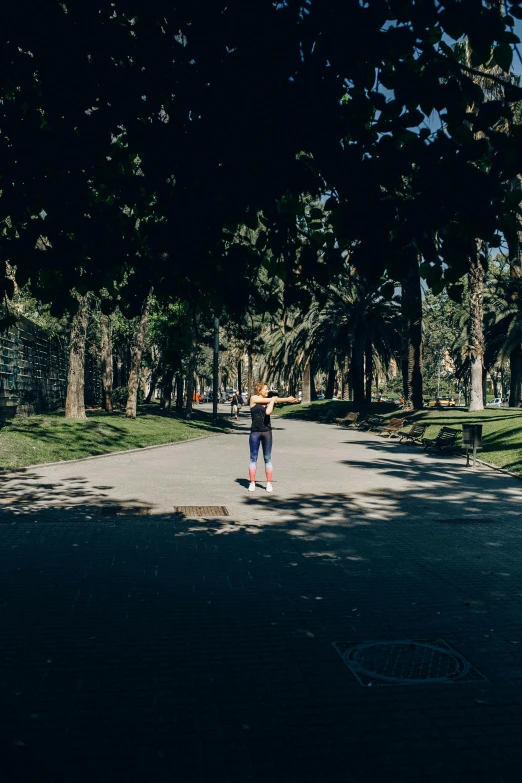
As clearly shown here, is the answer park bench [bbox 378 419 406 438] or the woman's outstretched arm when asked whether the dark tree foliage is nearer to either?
the woman's outstretched arm

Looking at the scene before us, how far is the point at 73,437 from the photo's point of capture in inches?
859

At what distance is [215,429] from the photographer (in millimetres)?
33656

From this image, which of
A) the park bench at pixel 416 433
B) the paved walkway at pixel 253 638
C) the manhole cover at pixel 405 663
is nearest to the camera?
the paved walkway at pixel 253 638

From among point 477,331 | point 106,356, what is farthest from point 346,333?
point 106,356

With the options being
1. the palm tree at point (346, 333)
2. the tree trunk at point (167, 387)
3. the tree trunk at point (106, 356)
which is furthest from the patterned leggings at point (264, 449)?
the palm tree at point (346, 333)

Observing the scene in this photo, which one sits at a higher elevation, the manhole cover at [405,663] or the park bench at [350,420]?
the park bench at [350,420]

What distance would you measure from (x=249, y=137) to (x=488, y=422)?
81.8ft

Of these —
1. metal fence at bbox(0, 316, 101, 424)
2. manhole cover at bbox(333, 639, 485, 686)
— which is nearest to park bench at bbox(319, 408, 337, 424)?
metal fence at bbox(0, 316, 101, 424)

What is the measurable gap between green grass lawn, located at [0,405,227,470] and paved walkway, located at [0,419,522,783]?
20.0 ft

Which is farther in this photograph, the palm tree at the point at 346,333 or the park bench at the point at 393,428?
the palm tree at the point at 346,333

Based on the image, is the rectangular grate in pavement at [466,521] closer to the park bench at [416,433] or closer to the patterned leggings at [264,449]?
the patterned leggings at [264,449]

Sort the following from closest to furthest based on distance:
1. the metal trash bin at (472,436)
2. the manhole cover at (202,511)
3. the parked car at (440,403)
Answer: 1. the manhole cover at (202,511)
2. the metal trash bin at (472,436)
3. the parked car at (440,403)

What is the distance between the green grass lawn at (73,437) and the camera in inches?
699

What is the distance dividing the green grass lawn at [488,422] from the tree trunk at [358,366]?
116 cm
